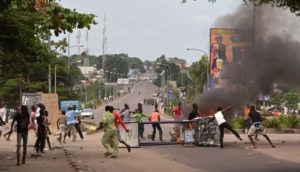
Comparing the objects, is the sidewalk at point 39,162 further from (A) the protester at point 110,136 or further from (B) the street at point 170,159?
(A) the protester at point 110,136

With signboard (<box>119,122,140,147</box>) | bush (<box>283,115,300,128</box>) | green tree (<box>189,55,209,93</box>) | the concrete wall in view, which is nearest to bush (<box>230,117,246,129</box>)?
bush (<box>283,115,300,128</box>)

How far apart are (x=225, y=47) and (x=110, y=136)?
1615 cm

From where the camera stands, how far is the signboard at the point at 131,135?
786 inches

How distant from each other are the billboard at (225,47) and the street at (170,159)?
20.1 ft

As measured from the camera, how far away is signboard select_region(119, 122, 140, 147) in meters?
20.0

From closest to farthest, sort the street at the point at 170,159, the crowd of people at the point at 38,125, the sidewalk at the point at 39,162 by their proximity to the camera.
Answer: the street at the point at 170,159 → the sidewalk at the point at 39,162 → the crowd of people at the point at 38,125

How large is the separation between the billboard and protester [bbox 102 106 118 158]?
9400 mm

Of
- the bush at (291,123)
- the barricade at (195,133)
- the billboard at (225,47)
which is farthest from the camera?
the bush at (291,123)

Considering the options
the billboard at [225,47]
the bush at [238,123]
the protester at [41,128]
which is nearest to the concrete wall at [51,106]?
the billboard at [225,47]

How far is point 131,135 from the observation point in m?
20.1

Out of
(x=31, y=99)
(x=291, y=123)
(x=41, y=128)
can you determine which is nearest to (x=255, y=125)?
(x=41, y=128)

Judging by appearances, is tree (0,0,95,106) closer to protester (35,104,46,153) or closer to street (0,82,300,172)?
protester (35,104,46,153)

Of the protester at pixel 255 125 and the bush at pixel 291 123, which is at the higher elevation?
the protester at pixel 255 125

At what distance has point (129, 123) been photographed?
20.0 meters
